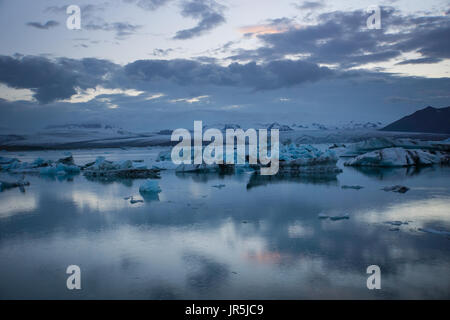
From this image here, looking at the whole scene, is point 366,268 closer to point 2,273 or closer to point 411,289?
point 411,289

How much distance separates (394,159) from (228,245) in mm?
11251

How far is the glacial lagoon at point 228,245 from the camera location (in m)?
2.89

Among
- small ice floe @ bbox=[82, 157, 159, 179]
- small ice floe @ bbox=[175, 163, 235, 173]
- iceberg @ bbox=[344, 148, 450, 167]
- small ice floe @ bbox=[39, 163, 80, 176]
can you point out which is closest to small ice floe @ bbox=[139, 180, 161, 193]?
small ice floe @ bbox=[82, 157, 159, 179]

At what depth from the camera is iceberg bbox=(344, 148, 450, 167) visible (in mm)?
13359

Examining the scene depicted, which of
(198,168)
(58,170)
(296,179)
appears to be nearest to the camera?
(296,179)

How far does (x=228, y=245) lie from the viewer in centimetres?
401

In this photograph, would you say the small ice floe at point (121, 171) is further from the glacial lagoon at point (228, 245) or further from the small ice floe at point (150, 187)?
the glacial lagoon at point (228, 245)

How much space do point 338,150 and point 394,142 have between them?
12.5 ft

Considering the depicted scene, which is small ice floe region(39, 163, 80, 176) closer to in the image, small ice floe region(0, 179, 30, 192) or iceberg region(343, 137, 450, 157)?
small ice floe region(0, 179, 30, 192)

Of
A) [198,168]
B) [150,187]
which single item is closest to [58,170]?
[198,168]

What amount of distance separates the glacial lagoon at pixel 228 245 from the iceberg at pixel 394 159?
603cm

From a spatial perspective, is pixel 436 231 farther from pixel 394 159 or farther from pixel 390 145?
pixel 390 145

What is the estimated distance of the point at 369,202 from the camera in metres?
6.57
